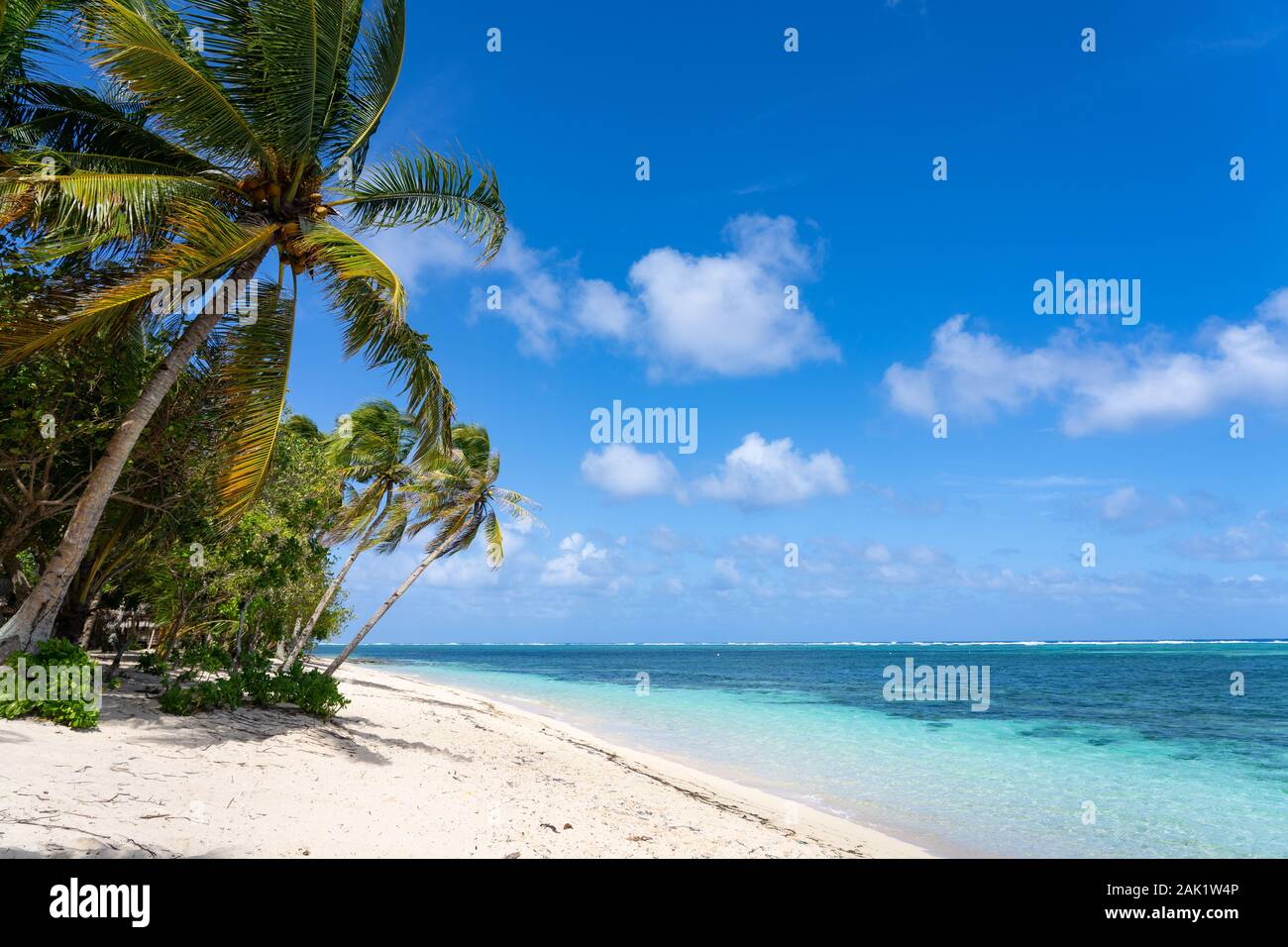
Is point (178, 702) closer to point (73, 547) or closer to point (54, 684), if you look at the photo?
point (54, 684)

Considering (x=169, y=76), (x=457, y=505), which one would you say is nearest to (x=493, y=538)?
(x=457, y=505)

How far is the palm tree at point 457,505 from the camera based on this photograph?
63.9 ft

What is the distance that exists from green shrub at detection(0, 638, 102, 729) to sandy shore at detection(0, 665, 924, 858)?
162 mm

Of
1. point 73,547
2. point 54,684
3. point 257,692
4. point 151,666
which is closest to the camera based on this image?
point 54,684

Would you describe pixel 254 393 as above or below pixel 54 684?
above

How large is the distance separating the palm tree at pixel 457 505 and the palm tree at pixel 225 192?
29.2 ft

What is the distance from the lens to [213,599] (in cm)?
1351

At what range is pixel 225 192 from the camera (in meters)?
9.12

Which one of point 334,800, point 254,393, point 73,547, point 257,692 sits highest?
point 254,393

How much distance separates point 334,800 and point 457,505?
13695mm

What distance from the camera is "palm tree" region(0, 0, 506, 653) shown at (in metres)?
7.65
